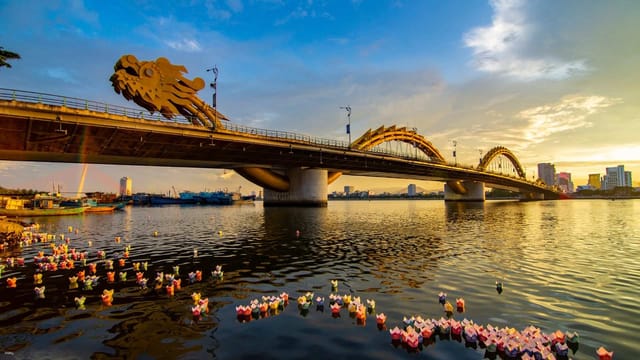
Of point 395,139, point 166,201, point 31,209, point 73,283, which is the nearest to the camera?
point 73,283

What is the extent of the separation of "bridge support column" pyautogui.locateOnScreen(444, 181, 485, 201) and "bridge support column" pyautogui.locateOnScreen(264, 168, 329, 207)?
9746 cm

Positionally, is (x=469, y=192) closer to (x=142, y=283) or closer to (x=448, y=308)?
(x=448, y=308)

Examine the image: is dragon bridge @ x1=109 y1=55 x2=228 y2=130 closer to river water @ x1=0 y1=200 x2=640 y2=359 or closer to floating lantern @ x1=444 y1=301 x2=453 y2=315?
river water @ x1=0 y1=200 x2=640 y2=359

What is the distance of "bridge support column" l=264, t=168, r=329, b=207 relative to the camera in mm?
98438

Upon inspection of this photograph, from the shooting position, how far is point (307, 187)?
98.4 m

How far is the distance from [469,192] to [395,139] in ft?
174

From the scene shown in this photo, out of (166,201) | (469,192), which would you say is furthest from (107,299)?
(166,201)

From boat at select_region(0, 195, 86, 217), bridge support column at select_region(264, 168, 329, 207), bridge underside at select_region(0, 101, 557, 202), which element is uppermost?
bridge underside at select_region(0, 101, 557, 202)

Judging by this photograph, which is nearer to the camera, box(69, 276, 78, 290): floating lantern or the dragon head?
box(69, 276, 78, 290): floating lantern

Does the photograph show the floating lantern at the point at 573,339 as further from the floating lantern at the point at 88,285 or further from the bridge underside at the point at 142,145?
the bridge underside at the point at 142,145

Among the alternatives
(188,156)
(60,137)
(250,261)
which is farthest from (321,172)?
(250,261)

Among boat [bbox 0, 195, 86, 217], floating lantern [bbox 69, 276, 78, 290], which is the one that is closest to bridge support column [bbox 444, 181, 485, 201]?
boat [bbox 0, 195, 86, 217]

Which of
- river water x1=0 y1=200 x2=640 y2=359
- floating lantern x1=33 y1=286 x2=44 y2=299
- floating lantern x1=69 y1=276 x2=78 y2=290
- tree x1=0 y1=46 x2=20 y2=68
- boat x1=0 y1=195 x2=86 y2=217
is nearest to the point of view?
river water x1=0 y1=200 x2=640 y2=359

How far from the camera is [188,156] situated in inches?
2798
